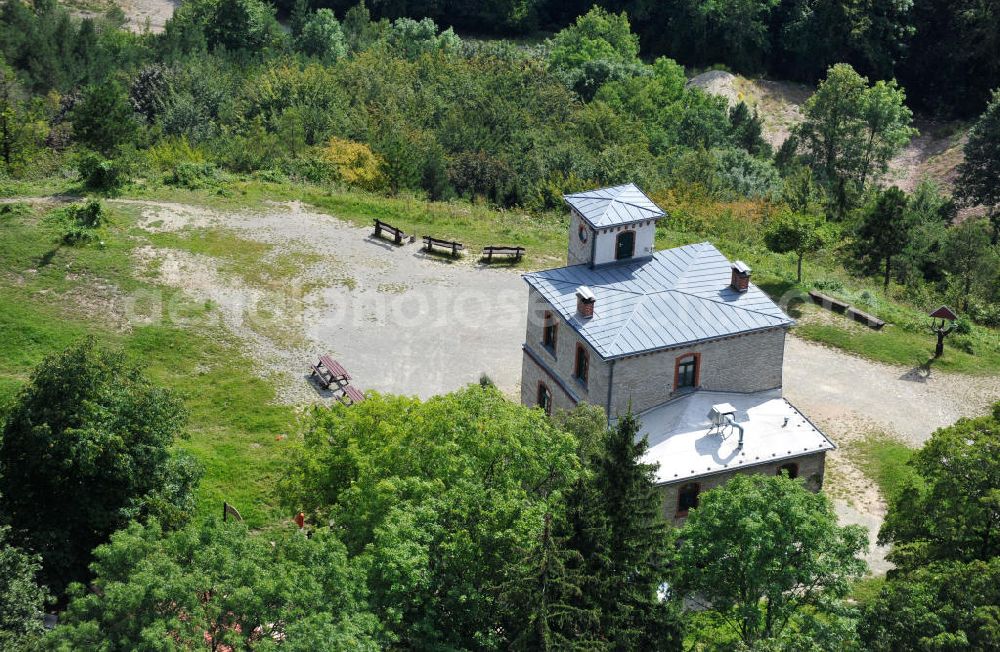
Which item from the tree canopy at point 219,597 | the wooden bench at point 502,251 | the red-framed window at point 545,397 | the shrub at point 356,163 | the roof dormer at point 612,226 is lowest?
the red-framed window at point 545,397

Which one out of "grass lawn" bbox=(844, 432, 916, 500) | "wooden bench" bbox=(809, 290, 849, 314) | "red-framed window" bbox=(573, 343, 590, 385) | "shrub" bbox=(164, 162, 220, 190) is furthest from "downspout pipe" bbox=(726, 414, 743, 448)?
"shrub" bbox=(164, 162, 220, 190)

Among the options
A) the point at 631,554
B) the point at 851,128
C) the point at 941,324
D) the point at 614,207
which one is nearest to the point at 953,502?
the point at 631,554

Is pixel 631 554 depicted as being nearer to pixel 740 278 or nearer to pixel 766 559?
pixel 766 559

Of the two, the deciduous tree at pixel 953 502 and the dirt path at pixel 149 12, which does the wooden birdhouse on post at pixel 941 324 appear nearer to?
the deciduous tree at pixel 953 502

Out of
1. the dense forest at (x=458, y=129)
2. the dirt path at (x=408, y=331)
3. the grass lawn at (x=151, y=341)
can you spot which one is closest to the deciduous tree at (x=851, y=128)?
the dense forest at (x=458, y=129)

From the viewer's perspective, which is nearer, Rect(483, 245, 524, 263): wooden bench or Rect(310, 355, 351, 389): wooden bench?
Rect(310, 355, 351, 389): wooden bench

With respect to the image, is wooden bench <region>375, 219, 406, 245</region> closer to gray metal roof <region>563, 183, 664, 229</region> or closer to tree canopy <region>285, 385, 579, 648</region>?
gray metal roof <region>563, 183, 664, 229</region>
